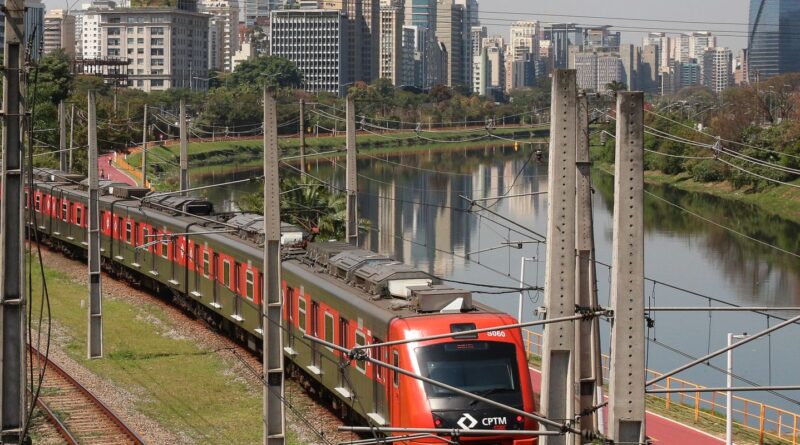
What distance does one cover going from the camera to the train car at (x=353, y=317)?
18.4 metres

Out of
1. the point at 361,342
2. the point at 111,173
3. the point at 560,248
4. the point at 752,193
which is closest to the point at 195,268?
the point at 361,342

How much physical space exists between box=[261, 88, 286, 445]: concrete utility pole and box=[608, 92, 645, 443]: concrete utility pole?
888cm

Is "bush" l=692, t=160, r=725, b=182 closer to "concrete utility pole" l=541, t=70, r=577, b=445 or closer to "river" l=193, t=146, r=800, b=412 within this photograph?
"river" l=193, t=146, r=800, b=412

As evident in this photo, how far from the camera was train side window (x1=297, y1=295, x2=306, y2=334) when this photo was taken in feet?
80.5

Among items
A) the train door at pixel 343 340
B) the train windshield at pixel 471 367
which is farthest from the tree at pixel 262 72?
the train windshield at pixel 471 367

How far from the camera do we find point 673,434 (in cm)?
2458

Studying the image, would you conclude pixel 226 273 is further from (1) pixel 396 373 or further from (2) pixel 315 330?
(1) pixel 396 373

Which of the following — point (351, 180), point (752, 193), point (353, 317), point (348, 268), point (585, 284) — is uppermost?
point (351, 180)

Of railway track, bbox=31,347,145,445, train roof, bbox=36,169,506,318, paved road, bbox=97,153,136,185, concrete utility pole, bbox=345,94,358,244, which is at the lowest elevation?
railway track, bbox=31,347,145,445

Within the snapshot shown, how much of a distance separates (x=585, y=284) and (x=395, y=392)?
3.42m

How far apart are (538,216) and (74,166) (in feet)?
92.3

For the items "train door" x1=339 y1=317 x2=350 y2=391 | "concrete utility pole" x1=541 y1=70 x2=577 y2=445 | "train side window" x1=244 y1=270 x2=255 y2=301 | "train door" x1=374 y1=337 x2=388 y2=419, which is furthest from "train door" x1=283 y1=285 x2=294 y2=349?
"concrete utility pole" x1=541 y1=70 x2=577 y2=445

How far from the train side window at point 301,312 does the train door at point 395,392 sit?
218 inches

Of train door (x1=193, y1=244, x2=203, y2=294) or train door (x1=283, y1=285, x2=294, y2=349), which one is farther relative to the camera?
train door (x1=193, y1=244, x2=203, y2=294)
